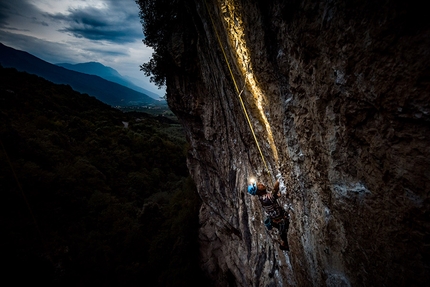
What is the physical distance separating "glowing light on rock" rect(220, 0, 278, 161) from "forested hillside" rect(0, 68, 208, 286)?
8.72 meters

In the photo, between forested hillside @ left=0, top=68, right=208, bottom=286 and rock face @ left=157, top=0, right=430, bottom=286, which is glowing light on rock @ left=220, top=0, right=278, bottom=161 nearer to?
rock face @ left=157, top=0, right=430, bottom=286

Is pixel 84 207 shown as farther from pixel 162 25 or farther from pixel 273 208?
pixel 273 208

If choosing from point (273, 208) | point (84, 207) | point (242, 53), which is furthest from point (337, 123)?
point (84, 207)

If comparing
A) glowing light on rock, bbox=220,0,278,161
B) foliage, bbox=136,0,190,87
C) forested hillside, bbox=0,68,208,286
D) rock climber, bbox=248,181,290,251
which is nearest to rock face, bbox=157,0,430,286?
glowing light on rock, bbox=220,0,278,161

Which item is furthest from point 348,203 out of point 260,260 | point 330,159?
point 260,260

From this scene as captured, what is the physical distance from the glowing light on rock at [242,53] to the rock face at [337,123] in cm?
3

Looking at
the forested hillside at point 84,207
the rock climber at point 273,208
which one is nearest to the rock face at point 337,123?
the rock climber at point 273,208

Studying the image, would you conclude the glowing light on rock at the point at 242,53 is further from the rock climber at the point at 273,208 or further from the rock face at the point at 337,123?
the rock climber at the point at 273,208

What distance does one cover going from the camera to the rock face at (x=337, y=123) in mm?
2121

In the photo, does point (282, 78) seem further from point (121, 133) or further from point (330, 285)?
point (121, 133)

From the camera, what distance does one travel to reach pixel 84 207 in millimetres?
15703

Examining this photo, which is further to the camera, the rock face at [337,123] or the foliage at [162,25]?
the foliage at [162,25]

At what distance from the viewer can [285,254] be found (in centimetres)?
590

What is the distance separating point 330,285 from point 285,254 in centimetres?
222
